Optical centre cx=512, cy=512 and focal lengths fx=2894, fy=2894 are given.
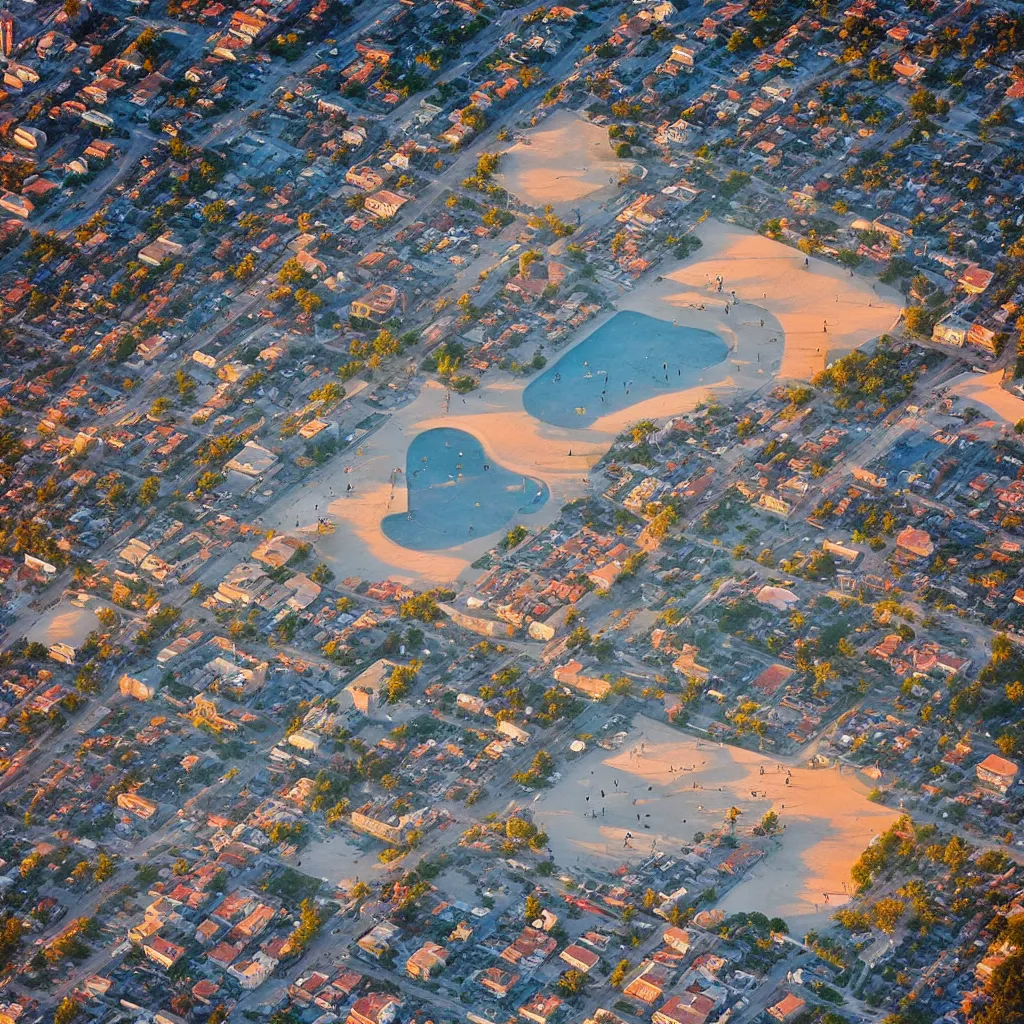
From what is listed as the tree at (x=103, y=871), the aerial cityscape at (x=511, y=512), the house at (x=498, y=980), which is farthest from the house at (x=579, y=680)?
the tree at (x=103, y=871)

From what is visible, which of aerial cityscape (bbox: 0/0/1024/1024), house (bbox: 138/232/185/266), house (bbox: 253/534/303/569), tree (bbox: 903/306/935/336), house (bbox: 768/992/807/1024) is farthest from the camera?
house (bbox: 138/232/185/266)

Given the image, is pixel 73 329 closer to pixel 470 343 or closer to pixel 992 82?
pixel 470 343

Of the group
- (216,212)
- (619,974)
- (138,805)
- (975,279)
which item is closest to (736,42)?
(975,279)

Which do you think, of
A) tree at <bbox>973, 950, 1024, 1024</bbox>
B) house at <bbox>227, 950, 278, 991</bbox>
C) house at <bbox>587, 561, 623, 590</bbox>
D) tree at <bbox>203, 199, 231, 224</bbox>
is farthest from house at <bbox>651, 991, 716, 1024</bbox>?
tree at <bbox>203, 199, 231, 224</bbox>

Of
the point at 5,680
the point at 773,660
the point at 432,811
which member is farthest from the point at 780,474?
the point at 5,680

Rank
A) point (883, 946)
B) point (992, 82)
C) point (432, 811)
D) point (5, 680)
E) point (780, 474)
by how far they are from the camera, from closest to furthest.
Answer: point (883, 946), point (432, 811), point (5, 680), point (780, 474), point (992, 82)

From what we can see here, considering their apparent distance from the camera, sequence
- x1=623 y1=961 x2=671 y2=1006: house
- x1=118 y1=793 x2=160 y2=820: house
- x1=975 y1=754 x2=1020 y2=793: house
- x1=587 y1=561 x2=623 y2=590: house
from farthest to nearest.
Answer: x1=587 y1=561 x2=623 y2=590: house, x1=118 y1=793 x2=160 y2=820: house, x1=975 y1=754 x2=1020 y2=793: house, x1=623 y1=961 x2=671 y2=1006: house

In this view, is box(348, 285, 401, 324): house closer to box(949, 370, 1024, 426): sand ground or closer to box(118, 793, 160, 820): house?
box(949, 370, 1024, 426): sand ground

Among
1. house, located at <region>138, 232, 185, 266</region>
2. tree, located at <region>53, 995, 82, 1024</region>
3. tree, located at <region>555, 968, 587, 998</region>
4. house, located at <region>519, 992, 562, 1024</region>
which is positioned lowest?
tree, located at <region>53, 995, 82, 1024</region>

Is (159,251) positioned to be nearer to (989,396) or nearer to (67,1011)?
(989,396)
